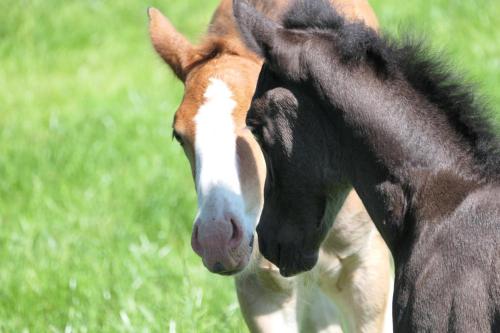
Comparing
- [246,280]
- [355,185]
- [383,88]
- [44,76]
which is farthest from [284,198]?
[44,76]

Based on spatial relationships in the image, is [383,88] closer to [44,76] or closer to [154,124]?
[154,124]

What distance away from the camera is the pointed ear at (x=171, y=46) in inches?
226

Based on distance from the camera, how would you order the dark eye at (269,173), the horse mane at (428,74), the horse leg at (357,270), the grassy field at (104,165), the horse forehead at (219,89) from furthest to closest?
the grassy field at (104,165), the horse leg at (357,270), the horse forehead at (219,89), the dark eye at (269,173), the horse mane at (428,74)

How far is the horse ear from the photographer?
4.40 m

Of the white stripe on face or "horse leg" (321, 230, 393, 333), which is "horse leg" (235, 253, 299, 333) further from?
the white stripe on face

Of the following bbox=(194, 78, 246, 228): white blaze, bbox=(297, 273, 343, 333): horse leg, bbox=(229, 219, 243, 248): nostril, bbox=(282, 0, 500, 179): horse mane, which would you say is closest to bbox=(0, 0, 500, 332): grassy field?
bbox=(282, 0, 500, 179): horse mane

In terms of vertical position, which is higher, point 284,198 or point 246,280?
point 284,198

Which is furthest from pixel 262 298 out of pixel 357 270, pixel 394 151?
pixel 394 151

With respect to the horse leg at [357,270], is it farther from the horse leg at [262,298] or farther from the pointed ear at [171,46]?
the pointed ear at [171,46]

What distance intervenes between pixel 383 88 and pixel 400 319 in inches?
30.9

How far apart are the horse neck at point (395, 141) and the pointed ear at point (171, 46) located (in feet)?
4.87

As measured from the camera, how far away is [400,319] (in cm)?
418

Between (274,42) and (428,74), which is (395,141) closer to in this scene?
(428,74)

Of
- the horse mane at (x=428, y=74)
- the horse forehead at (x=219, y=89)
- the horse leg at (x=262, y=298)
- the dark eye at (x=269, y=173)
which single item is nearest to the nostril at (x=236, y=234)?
the dark eye at (x=269, y=173)
